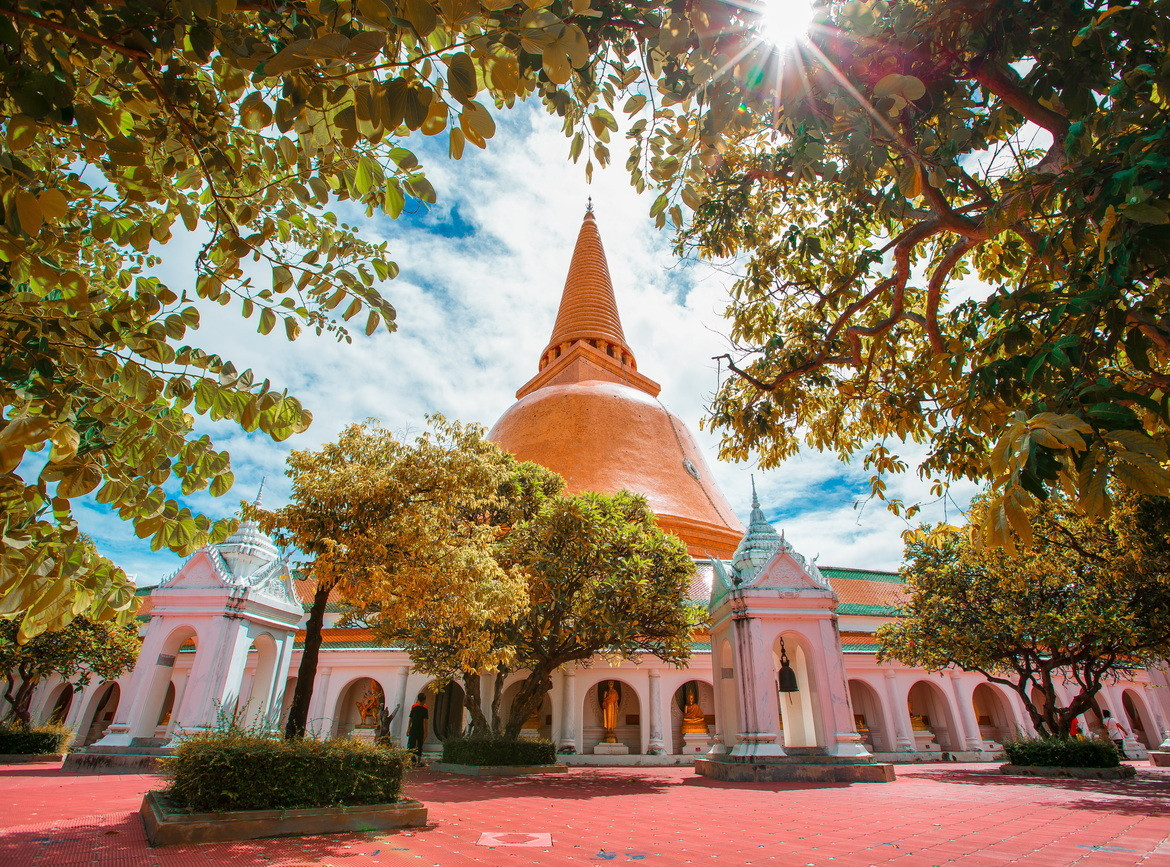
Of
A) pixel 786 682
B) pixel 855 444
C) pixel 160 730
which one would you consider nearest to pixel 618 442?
pixel 786 682

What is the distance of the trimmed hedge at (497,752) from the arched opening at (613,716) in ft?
12.5

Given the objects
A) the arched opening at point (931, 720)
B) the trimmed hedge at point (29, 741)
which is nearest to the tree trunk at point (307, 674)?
the trimmed hedge at point (29, 741)

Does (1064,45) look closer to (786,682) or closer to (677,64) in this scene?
(677,64)

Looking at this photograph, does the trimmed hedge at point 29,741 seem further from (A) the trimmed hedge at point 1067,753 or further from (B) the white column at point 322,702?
(A) the trimmed hedge at point 1067,753

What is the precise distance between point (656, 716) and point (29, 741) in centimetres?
1303

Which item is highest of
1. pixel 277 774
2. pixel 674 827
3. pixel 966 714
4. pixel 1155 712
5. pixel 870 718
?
pixel 1155 712

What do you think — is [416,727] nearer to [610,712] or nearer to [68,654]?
[610,712]

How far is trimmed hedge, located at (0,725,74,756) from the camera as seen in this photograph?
12.6m

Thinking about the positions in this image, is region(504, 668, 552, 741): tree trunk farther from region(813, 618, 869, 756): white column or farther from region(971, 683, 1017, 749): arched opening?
region(971, 683, 1017, 749): arched opening

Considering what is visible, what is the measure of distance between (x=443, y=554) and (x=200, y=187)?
6273 mm

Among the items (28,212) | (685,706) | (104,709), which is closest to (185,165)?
(28,212)

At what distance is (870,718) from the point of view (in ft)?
59.1

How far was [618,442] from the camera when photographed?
25.2 m

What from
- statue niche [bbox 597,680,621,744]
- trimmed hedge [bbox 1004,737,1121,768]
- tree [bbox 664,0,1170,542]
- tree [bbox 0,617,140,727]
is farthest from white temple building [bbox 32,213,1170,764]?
tree [bbox 664,0,1170,542]
